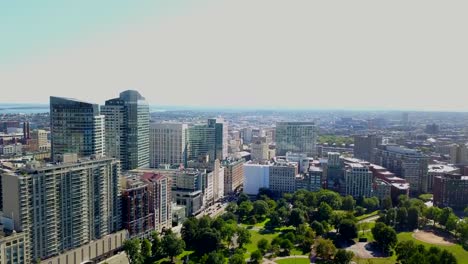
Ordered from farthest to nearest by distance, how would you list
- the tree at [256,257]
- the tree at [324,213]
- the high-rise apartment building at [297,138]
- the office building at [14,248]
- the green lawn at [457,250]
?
the high-rise apartment building at [297,138]
the tree at [324,213]
the green lawn at [457,250]
the tree at [256,257]
the office building at [14,248]

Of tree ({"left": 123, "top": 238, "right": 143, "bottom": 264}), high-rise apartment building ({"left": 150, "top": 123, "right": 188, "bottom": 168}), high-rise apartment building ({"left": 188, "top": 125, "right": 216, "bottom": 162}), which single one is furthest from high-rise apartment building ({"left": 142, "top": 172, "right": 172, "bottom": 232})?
high-rise apartment building ({"left": 188, "top": 125, "right": 216, "bottom": 162})

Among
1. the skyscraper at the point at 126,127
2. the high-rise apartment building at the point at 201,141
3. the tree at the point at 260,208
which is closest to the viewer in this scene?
the tree at the point at 260,208

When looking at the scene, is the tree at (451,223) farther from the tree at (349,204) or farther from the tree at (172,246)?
the tree at (172,246)

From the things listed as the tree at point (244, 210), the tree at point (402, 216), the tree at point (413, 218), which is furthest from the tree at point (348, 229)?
the tree at point (244, 210)

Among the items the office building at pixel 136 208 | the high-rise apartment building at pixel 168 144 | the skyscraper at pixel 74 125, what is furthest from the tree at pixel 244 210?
the high-rise apartment building at pixel 168 144

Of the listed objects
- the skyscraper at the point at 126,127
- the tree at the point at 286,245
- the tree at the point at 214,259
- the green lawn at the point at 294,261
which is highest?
the skyscraper at the point at 126,127

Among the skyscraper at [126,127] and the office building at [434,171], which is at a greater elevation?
the skyscraper at [126,127]

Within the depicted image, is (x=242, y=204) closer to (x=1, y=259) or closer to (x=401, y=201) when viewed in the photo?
(x=401, y=201)

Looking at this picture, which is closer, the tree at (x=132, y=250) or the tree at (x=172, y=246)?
the tree at (x=132, y=250)
